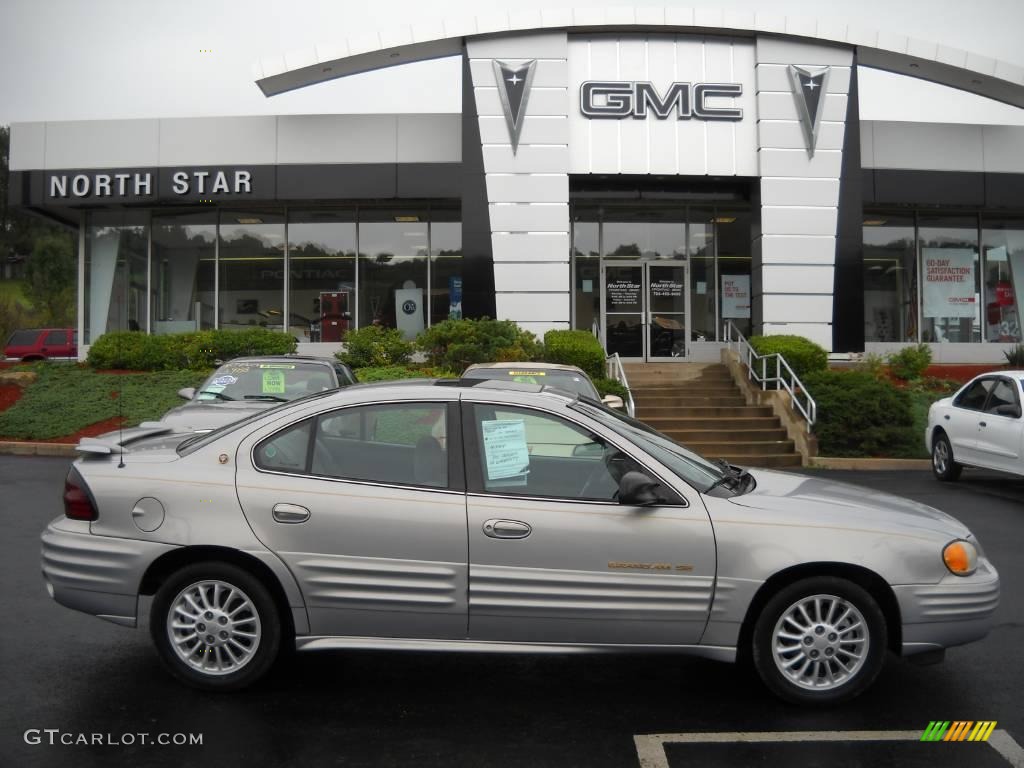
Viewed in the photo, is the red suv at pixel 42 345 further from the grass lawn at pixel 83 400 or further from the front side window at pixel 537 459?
the front side window at pixel 537 459

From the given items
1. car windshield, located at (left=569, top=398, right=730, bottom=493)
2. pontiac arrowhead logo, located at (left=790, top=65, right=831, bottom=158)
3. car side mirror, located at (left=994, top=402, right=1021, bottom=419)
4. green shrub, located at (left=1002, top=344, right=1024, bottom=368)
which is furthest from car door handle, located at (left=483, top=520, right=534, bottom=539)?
green shrub, located at (left=1002, top=344, right=1024, bottom=368)

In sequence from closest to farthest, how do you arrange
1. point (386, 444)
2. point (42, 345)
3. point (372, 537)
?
point (372, 537), point (386, 444), point (42, 345)

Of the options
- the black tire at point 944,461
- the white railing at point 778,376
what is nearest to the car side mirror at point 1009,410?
the black tire at point 944,461

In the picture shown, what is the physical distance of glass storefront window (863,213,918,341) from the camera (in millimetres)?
23438

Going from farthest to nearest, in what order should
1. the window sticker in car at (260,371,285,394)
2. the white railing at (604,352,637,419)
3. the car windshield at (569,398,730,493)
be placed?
1. the white railing at (604,352,637,419)
2. the window sticker in car at (260,371,285,394)
3. the car windshield at (569,398,730,493)

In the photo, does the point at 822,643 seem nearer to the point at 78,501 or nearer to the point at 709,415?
the point at 78,501

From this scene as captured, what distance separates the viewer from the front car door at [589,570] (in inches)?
173

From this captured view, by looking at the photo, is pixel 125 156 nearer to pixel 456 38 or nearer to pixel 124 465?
pixel 456 38

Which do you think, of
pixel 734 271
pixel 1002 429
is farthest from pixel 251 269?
pixel 1002 429

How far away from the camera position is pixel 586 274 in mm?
22969

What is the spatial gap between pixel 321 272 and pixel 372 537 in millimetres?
19176

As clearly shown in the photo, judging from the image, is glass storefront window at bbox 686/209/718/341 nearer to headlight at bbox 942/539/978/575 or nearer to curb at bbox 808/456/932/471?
curb at bbox 808/456/932/471

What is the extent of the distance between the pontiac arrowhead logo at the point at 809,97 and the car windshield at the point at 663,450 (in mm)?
16842

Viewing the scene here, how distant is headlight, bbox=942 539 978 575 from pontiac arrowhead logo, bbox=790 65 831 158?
57.0 ft
